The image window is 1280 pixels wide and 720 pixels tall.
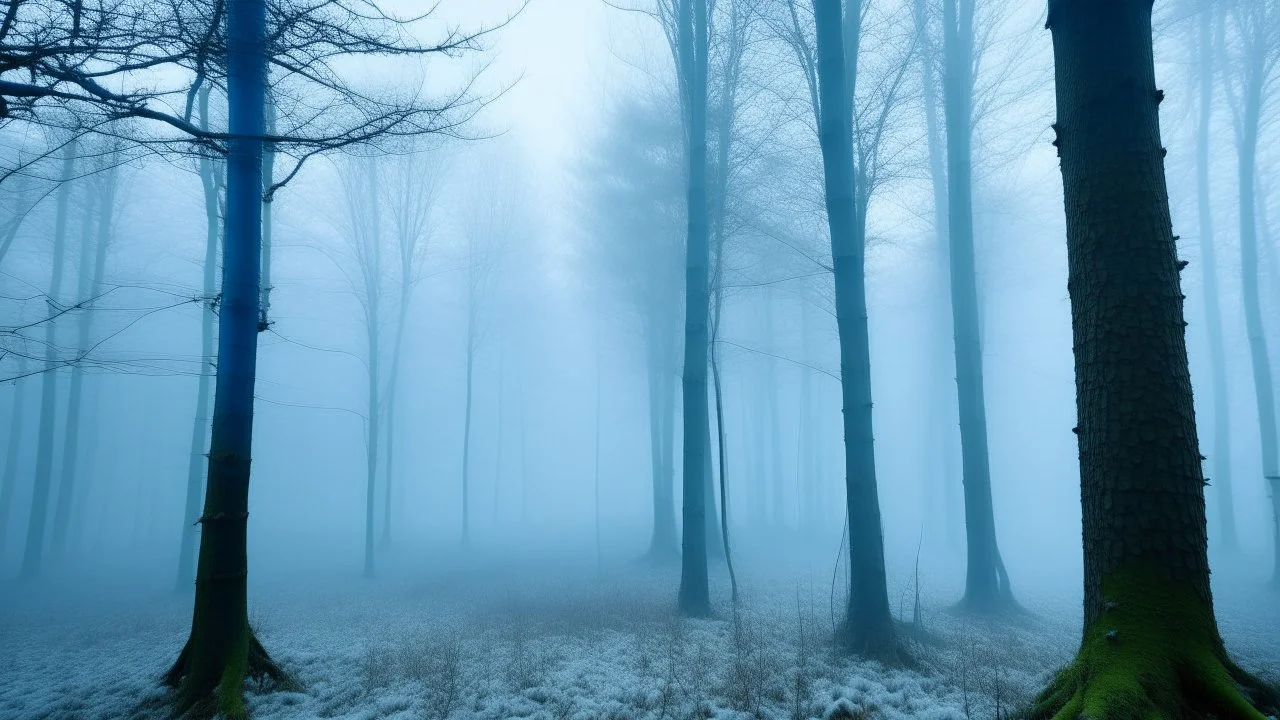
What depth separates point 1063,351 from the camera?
140 ft

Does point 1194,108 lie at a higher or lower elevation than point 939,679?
higher

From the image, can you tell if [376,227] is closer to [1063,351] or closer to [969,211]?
[969,211]

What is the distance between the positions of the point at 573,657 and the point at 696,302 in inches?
Result: 219

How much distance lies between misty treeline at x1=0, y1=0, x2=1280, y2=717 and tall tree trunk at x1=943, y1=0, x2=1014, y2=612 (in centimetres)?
7

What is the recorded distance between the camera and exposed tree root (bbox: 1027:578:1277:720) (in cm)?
239

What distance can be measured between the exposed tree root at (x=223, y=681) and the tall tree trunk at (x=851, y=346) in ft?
18.2

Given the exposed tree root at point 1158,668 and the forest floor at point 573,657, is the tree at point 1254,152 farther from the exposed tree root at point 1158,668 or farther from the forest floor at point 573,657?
the exposed tree root at point 1158,668

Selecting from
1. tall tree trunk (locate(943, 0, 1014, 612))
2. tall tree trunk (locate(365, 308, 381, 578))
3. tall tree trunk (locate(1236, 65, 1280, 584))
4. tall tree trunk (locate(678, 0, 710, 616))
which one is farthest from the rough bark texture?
tall tree trunk (locate(1236, 65, 1280, 584))

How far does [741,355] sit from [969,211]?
1355cm

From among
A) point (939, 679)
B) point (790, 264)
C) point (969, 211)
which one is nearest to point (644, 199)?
point (790, 264)

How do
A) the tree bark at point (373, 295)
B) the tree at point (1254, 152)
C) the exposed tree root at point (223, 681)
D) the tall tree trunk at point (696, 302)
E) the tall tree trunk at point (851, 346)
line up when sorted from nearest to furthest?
the exposed tree root at point (223, 681) → the tall tree trunk at point (851, 346) → the tall tree trunk at point (696, 302) → the tree at point (1254, 152) → the tree bark at point (373, 295)

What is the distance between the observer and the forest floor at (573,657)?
436 centimetres

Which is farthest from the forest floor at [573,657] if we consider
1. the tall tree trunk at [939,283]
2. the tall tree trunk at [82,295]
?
the tall tree trunk at [939,283]

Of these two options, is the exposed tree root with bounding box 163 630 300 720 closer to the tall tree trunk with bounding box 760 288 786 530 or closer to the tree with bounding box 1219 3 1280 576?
the tree with bounding box 1219 3 1280 576
